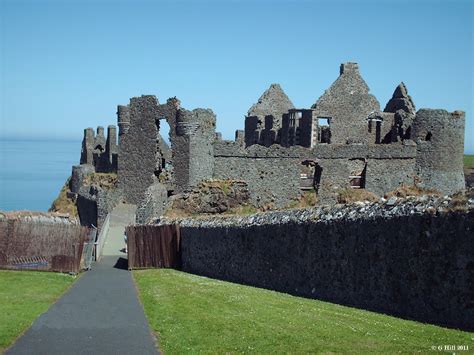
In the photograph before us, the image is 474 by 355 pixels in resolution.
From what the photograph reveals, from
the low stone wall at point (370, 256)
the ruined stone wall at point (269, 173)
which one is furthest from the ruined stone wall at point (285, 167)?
the low stone wall at point (370, 256)

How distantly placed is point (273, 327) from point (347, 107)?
34543 mm

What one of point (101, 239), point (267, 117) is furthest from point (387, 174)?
point (101, 239)

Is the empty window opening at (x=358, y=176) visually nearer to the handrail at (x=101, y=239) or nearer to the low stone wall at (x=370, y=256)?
the handrail at (x=101, y=239)

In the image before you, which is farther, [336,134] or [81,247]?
[336,134]

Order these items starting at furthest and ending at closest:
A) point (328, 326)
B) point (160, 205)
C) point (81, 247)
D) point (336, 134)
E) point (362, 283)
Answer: point (336, 134)
point (160, 205)
point (81, 247)
point (362, 283)
point (328, 326)

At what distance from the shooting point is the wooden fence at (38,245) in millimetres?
26094

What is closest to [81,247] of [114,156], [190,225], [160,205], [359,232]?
[190,225]

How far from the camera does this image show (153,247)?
2920 centimetres

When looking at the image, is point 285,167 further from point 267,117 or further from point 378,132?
point 378,132

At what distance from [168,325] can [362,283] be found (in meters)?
5.32

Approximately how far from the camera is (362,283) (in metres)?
17.5

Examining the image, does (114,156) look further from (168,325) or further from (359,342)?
(359,342)

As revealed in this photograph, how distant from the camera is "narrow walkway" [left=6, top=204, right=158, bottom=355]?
46.6 feet

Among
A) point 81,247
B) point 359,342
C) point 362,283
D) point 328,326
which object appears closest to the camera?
point 359,342
